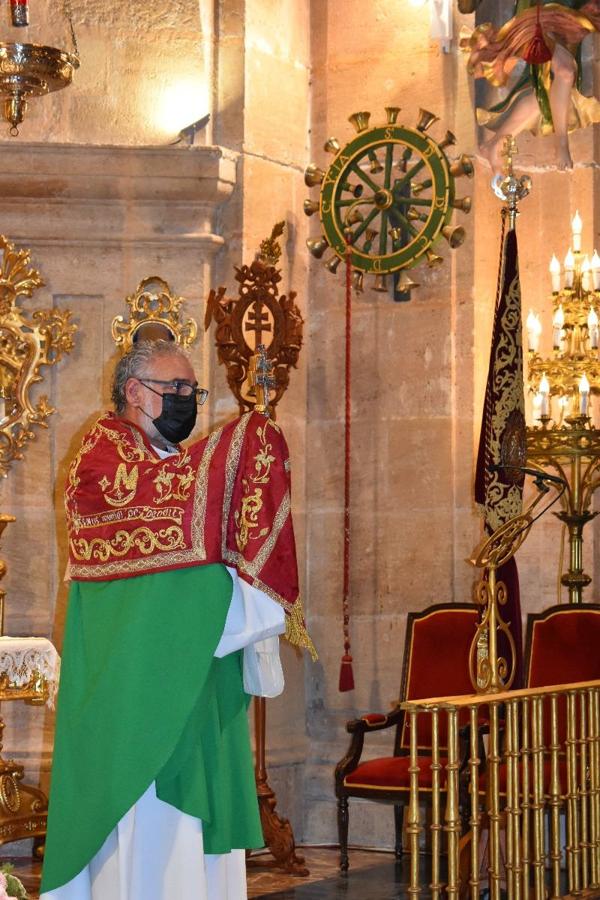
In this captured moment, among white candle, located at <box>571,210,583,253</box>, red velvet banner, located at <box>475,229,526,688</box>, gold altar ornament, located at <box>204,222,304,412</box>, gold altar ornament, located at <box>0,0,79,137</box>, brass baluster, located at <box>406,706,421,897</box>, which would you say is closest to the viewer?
brass baluster, located at <box>406,706,421,897</box>

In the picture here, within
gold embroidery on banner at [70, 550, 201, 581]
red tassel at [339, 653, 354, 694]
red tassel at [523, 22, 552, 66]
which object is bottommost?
red tassel at [339, 653, 354, 694]

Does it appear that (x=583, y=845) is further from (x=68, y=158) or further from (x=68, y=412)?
(x=68, y=158)

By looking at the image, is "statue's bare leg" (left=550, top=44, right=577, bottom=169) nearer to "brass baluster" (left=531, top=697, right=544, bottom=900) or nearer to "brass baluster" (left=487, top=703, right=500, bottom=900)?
"brass baluster" (left=531, top=697, right=544, bottom=900)

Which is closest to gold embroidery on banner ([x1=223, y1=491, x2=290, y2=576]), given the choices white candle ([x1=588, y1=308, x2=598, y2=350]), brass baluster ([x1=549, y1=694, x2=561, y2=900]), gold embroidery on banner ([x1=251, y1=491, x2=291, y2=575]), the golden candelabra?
gold embroidery on banner ([x1=251, y1=491, x2=291, y2=575])

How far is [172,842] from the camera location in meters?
4.29

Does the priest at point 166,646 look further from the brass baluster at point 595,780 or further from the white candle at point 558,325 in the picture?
the white candle at point 558,325

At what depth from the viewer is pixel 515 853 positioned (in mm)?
5066

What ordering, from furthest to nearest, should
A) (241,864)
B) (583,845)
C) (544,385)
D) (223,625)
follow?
(544,385) < (583,845) < (241,864) < (223,625)

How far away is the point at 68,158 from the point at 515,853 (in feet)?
13.8

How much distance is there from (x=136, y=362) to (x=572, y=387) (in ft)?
11.6

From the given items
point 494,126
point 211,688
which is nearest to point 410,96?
point 494,126

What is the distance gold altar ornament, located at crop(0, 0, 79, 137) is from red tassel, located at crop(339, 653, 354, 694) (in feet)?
9.79

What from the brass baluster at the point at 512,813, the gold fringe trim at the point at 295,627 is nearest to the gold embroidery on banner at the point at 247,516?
the gold fringe trim at the point at 295,627

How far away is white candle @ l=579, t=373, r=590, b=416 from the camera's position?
23.9 ft
